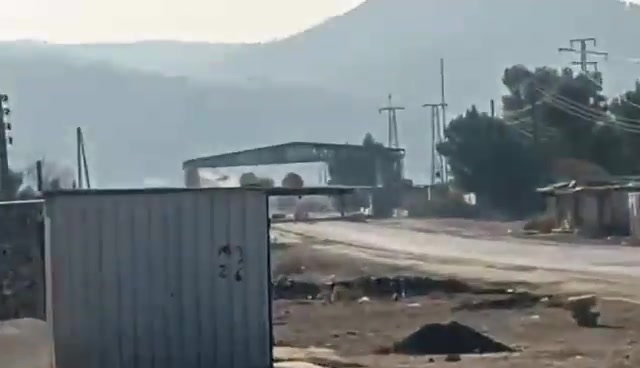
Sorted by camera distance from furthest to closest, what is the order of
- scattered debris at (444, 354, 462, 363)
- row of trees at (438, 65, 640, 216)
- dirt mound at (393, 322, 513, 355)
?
row of trees at (438, 65, 640, 216) < dirt mound at (393, 322, 513, 355) < scattered debris at (444, 354, 462, 363)

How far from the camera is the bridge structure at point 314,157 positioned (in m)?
119

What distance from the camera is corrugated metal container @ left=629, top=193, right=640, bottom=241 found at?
61.7 meters

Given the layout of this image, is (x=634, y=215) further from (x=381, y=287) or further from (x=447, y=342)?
(x=447, y=342)

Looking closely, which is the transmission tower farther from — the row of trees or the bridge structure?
the row of trees

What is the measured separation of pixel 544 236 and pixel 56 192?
1948 inches

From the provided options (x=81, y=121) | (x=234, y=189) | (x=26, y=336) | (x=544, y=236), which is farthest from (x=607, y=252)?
(x=81, y=121)

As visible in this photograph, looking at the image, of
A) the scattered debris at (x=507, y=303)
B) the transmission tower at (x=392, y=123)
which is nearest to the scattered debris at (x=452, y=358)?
the scattered debris at (x=507, y=303)

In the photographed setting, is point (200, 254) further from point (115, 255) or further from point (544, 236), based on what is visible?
point (544, 236)

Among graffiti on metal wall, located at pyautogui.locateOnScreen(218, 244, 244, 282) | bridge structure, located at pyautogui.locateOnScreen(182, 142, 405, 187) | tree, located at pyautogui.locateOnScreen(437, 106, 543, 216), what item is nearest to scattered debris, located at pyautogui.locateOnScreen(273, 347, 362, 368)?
graffiti on metal wall, located at pyautogui.locateOnScreen(218, 244, 244, 282)

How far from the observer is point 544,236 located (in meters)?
65.8

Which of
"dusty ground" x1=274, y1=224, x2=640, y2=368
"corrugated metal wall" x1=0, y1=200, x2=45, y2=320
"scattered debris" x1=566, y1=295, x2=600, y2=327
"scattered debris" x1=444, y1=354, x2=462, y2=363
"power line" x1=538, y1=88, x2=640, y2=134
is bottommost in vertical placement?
"dusty ground" x1=274, y1=224, x2=640, y2=368

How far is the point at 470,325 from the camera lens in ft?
94.2

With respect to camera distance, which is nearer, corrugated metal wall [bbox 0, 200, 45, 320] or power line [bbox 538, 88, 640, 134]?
corrugated metal wall [bbox 0, 200, 45, 320]

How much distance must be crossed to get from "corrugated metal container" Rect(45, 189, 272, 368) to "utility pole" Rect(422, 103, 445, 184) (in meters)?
89.6
